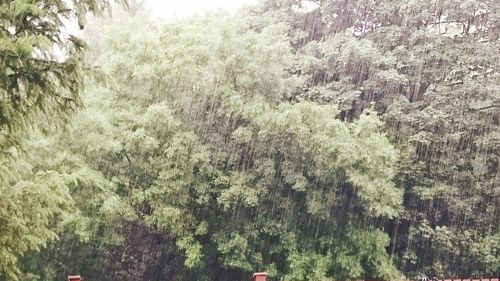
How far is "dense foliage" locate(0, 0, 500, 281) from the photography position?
9.91 meters

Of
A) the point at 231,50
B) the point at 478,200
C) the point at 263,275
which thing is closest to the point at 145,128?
the point at 231,50

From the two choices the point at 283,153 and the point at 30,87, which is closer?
the point at 30,87

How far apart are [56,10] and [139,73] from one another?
22.1 ft

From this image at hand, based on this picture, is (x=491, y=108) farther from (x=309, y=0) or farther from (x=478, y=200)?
(x=309, y=0)

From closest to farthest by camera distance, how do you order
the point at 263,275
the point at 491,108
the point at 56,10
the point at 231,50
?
the point at 56,10 < the point at 263,275 < the point at 231,50 < the point at 491,108

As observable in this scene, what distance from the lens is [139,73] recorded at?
33.3 ft

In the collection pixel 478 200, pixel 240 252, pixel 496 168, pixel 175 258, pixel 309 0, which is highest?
pixel 309 0

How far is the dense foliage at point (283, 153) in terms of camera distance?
9906 millimetres

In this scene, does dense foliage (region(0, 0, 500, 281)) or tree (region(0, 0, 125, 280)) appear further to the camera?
dense foliage (region(0, 0, 500, 281))

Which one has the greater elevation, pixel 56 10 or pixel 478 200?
pixel 56 10

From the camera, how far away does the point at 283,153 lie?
10344 mm

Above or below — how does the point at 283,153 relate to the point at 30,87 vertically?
below

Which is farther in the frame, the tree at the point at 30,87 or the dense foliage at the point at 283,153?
the dense foliage at the point at 283,153

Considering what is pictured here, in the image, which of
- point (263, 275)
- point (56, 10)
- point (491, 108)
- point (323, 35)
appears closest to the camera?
point (56, 10)
